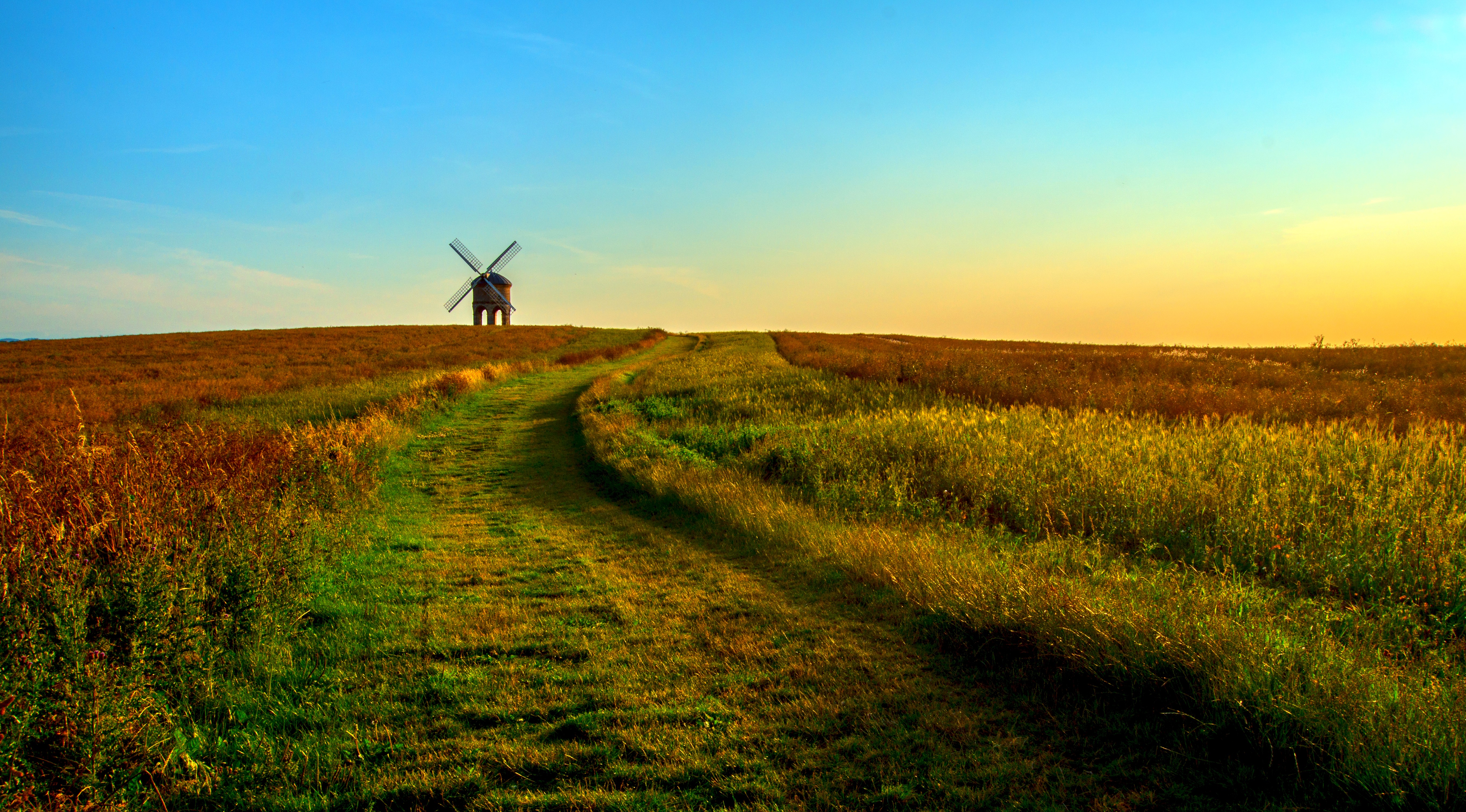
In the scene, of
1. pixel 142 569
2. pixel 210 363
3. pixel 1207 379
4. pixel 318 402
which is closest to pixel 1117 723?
pixel 142 569

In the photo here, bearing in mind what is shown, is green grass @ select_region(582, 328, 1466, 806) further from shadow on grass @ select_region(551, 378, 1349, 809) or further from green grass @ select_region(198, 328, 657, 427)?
green grass @ select_region(198, 328, 657, 427)

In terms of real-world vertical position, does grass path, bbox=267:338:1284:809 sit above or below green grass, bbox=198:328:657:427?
below

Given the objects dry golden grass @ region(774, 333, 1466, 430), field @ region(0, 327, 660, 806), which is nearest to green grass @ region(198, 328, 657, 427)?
field @ region(0, 327, 660, 806)

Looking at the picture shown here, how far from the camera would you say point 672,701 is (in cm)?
448

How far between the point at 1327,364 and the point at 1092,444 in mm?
24918

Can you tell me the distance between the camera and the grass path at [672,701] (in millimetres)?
3590

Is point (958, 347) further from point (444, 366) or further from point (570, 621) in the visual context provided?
point (570, 621)

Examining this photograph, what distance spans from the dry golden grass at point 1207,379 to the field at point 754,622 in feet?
10.4

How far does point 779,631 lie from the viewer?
18.4 ft

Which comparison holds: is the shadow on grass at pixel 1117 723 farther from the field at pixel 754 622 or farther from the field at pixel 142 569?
the field at pixel 142 569

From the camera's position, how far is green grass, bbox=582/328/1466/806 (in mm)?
3682

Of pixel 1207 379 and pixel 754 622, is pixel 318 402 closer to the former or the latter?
pixel 754 622

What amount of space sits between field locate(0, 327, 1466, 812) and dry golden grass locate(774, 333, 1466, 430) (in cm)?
318

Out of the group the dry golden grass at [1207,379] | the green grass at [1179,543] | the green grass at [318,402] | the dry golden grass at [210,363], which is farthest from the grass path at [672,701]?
the dry golden grass at [1207,379]
